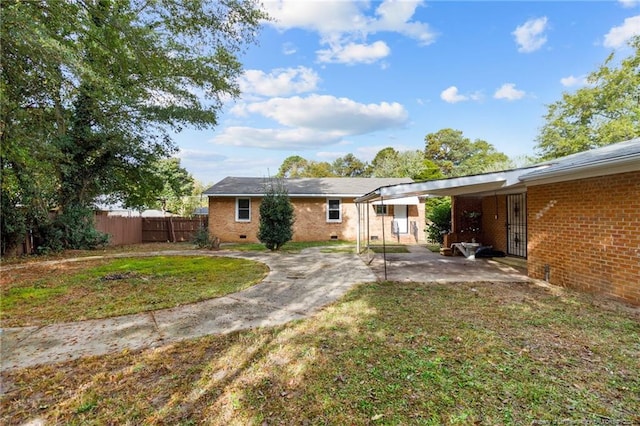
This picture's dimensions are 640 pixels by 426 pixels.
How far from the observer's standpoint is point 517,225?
411 inches

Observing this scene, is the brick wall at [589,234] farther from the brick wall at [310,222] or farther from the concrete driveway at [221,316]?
the brick wall at [310,222]

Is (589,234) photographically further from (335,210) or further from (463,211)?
(335,210)

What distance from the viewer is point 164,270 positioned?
8555mm

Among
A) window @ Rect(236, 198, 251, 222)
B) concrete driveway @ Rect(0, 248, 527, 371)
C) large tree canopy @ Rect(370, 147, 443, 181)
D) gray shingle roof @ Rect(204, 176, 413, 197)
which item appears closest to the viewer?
concrete driveway @ Rect(0, 248, 527, 371)

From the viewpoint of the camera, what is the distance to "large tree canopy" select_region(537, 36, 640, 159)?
75.2 feet

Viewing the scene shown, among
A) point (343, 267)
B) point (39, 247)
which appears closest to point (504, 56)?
point (343, 267)

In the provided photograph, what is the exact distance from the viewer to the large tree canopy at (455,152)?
129 ft

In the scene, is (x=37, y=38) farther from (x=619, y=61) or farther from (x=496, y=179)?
(x=619, y=61)

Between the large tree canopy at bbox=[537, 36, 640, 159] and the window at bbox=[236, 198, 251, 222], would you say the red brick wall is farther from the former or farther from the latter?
the large tree canopy at bbox=[537, 36, 640, 159]

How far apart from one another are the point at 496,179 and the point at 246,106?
12509mm

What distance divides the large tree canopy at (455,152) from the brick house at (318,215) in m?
25.5

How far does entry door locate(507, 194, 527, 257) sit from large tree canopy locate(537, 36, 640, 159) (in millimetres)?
19430

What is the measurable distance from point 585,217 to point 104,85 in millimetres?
10814

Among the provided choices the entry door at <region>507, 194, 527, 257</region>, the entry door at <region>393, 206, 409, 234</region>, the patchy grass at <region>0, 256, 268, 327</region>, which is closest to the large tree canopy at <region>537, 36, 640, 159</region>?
the entry door at <region>393, 206, 409, 234</region>
